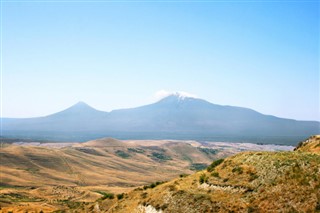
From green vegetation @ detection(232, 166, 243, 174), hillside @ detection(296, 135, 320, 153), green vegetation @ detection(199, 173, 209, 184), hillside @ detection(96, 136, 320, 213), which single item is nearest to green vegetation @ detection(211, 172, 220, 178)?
hillside @ detection(96, 136, 320, 213)

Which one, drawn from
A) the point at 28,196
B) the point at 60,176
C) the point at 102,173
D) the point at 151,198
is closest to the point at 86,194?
the point at 28,196

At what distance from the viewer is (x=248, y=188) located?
2788 cm

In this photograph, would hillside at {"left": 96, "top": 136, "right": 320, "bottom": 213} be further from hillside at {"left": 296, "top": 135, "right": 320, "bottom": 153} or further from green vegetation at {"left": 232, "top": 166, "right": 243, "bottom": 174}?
hillside at {"left": 296, "top": 135, "right": 320, "bottom": 153}

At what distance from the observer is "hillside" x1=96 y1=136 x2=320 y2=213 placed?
24844mm

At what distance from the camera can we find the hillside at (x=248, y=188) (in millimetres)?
24844

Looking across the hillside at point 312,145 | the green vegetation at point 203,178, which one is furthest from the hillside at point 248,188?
the hillside at point 312,145

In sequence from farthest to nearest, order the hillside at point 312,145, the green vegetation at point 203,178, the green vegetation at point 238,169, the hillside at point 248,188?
the hillside at point 312,145, the green vegetation at point 203,178, the green vegetation at point 238,169, the hillside at point 248,188

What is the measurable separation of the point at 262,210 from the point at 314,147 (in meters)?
17.6

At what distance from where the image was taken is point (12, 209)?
2221 inches

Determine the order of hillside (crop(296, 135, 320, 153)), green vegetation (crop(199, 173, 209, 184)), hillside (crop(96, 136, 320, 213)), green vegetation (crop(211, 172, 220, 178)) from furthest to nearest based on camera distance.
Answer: hillside (crop(296, 135, 320, 153)) → green vegetation (crop(211, 172, 220, 178)) → green vegetation (crop(199, 173, 209, 184)) → hillside (crop(96, 136, 320, 213))

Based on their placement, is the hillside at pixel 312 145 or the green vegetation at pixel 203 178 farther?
the hillside at pixel 312 145

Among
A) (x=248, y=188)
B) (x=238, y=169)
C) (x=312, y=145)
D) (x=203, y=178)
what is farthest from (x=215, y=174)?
(x=312, y=145)

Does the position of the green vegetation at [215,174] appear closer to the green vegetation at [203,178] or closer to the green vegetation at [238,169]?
the green vegetation at [203,178]

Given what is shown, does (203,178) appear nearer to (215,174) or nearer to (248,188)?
(215,174)
